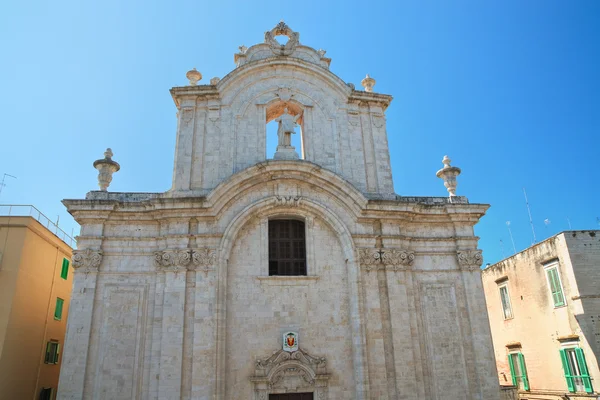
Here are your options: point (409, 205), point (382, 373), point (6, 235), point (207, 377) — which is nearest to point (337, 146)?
point (409, 205)

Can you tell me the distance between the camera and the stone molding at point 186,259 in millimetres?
15398

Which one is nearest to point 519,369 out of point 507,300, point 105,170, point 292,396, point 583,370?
point 507,300

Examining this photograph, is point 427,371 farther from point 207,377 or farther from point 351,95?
point 351,95

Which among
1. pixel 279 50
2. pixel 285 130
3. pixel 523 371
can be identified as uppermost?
pixel 279 50

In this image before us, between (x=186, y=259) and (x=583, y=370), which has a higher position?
(x=186, y=259)

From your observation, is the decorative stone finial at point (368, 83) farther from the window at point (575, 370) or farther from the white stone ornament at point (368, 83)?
the window at point (575, 370)

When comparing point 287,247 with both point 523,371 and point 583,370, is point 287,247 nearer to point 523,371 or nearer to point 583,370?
point 583,370

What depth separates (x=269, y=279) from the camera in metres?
15.6

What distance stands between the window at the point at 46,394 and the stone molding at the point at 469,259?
55.9ft

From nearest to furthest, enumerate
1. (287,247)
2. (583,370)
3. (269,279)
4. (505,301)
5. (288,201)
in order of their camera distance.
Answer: (269,279)
(288,201)
(287,247)
(583,370)
(505,301)

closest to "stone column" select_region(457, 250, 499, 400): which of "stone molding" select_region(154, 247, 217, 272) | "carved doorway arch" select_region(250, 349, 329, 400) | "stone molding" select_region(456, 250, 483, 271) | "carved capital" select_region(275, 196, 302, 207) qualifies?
"stone molding" select_region(456, 250, 483, 271)

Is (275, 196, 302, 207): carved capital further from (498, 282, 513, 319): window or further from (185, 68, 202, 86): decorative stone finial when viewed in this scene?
(498, 282, 513, 319): window

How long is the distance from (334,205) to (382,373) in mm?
5767

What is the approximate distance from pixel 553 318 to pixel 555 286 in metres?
1.39
